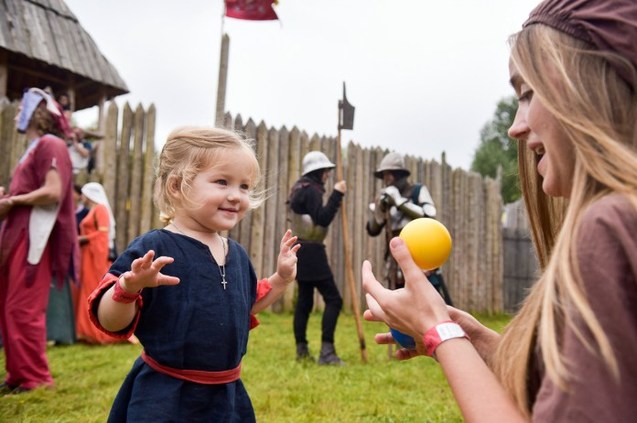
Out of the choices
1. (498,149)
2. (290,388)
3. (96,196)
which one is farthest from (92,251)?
(498,149)

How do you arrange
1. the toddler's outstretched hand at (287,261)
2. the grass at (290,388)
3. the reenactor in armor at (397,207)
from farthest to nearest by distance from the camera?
1. the reenactor in armor at (397,207)
2. the grass at (290,388)
3. the toddler's outstretched hand at (287,261)

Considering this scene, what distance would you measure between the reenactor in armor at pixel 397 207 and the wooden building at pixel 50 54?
417 inches

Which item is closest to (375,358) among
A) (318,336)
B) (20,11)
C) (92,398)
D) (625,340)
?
(318,336)

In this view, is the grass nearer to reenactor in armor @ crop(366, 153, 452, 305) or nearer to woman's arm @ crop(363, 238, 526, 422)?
reenactor in armor @ crop(366, 153, 452, 305)

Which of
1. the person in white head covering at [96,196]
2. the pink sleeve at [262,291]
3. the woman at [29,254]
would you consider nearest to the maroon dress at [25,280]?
the woman at [29,254]

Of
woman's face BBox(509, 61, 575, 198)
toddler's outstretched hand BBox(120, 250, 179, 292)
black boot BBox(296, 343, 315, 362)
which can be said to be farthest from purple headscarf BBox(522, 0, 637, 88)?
black boot BBox(296, 343, 315, 362)

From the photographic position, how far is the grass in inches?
152

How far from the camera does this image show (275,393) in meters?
4.39

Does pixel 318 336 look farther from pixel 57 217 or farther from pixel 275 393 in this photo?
pixel 57 217

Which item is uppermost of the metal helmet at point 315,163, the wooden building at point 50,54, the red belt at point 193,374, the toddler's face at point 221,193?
the wooden building at point 50,54

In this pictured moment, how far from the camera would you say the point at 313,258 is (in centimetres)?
607

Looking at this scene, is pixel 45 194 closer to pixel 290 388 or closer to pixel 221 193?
pixel 290 388

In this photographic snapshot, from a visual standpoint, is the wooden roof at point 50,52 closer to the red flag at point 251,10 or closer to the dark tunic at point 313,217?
the red flag at point 251,10

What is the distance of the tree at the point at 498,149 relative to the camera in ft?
155
